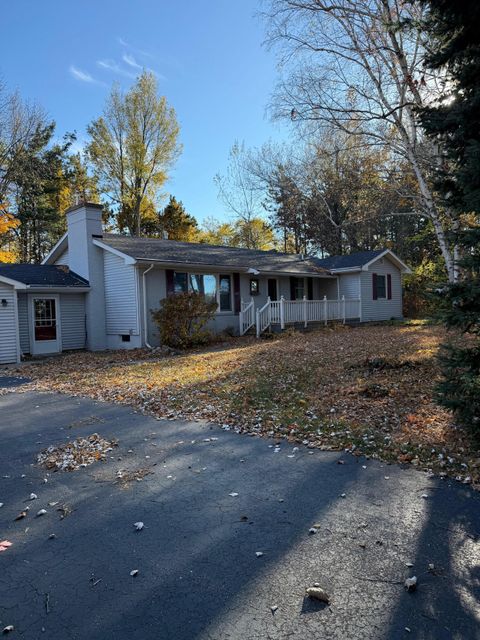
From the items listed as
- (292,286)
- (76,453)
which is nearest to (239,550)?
(76,453)

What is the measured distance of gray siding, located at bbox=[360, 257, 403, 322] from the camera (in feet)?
72.0

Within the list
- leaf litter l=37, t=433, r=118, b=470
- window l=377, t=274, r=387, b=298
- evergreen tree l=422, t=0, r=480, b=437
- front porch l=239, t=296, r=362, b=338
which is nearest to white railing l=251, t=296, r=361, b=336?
front porch l=239, t=296, r=362, b=338

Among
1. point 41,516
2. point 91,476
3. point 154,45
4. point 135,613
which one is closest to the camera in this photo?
point 135,613

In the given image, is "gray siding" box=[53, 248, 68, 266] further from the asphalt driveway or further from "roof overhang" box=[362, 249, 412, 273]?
the asphalt driveway

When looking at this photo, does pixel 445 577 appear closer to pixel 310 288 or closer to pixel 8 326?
pixel 8 326

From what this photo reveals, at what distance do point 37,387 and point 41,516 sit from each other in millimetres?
6628

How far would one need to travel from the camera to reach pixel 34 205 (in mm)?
26922

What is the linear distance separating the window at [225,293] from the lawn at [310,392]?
5.24 meters

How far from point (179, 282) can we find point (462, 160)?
13.2 metres

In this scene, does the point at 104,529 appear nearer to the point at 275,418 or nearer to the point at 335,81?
the point at 275,418

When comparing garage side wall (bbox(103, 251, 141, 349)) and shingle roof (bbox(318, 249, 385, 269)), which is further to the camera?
shingle roof (bbox(318, 249, 385, 269))

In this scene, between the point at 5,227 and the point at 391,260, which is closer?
the point at 5,227

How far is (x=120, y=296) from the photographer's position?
16016 mm

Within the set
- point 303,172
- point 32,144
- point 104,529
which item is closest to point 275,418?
point 104,529
